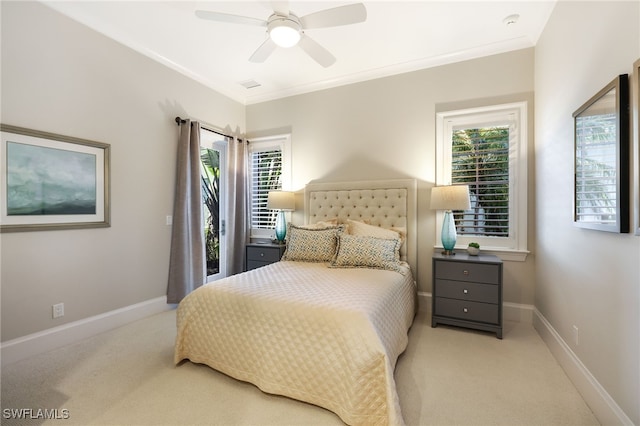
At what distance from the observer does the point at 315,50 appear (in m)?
2.53

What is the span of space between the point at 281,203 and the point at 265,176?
0.86m

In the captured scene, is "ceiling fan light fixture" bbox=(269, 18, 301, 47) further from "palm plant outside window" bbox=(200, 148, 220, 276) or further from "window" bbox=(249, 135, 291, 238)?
"palm plant outside window" bbox=(200, 148, 220, 276)

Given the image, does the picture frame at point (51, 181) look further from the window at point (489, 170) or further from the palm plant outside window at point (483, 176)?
the palm plant outside window at point (483, 176)

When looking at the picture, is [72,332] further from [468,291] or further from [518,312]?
[518,312]

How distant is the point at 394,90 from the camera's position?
3609 millimetres

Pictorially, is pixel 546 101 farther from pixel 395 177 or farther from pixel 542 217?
pixel 395 177

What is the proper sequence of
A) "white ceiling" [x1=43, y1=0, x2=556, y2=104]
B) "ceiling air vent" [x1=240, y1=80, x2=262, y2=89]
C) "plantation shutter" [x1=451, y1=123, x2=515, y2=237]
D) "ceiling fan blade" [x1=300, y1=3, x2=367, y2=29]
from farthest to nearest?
"ceiling air vent" [x1=240, y1=80, x2=262, y2=89], "plantation shutter" [x1=451, y1=123, x2=515, y2=237], "white ceiling" [x1=43, y1=0, x2=556, y2=104], "ceiling fan blade" [x1=300, y1=3, x2=367, y2=29]

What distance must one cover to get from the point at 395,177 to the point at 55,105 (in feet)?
11.5

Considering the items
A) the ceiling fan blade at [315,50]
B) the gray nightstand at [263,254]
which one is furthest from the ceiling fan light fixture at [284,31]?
the gray nightstand at [263,254]

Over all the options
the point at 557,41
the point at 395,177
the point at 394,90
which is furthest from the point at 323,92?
the point at 557,41

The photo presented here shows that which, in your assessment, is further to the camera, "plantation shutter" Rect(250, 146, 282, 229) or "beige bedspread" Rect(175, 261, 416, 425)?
"plantation shutter" Rect(250, 146, 282, 229)

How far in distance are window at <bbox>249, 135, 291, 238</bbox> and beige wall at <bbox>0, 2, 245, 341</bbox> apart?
1.10 m

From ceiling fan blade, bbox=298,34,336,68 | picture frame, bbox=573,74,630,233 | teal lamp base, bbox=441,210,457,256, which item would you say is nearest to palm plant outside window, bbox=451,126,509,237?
teal lamp base, bbox=441,210,457,256

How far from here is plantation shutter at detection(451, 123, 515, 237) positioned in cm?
317
